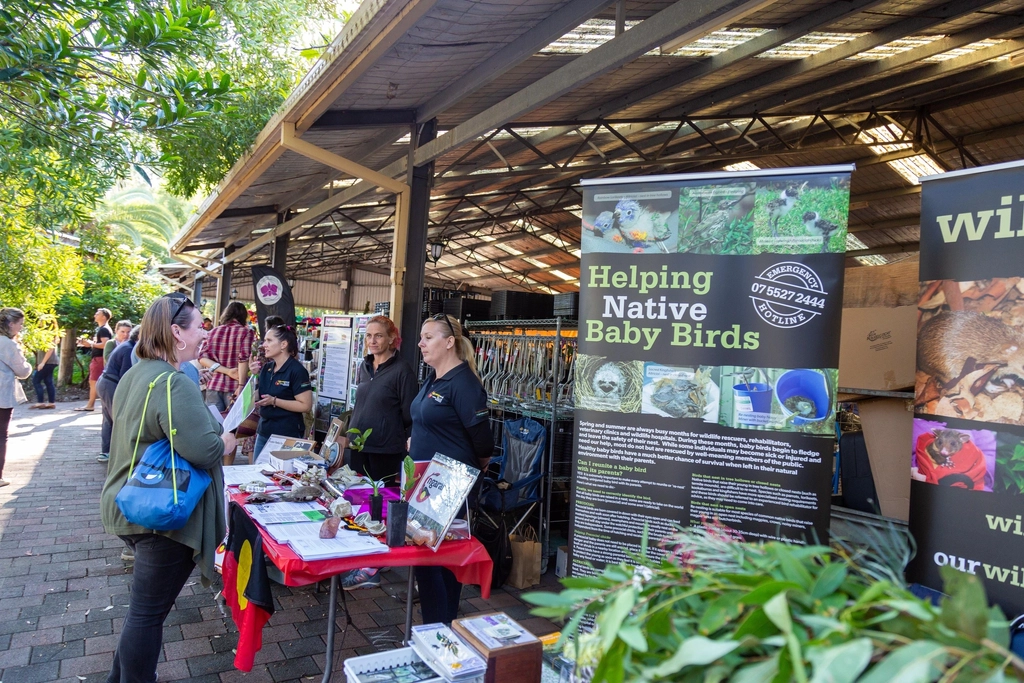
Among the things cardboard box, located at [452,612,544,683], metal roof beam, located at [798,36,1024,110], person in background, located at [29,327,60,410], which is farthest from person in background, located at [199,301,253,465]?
person in background, located at [29,327,60,410]

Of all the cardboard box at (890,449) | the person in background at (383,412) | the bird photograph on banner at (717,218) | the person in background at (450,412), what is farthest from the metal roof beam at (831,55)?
the person in background at (383,412)

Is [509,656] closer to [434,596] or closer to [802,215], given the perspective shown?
[434,596]

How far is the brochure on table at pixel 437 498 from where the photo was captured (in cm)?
260

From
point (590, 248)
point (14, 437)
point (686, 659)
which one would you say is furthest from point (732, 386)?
point (14, 437)

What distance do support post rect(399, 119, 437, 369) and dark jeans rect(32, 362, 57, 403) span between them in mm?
10186

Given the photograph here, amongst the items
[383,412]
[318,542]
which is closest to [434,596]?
[318,542]

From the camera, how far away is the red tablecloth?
237 centimetres

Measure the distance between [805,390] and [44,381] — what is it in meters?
14.0

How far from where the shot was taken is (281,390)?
4453 mm

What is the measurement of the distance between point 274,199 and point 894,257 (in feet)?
35.5

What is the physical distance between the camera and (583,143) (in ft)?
23.0

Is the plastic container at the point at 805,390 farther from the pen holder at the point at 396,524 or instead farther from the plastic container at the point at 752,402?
the pen holder at the point at 396,524

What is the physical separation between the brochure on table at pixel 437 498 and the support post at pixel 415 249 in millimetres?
2543

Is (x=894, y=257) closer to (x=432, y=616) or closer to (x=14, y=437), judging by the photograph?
(x=432, y=616)
